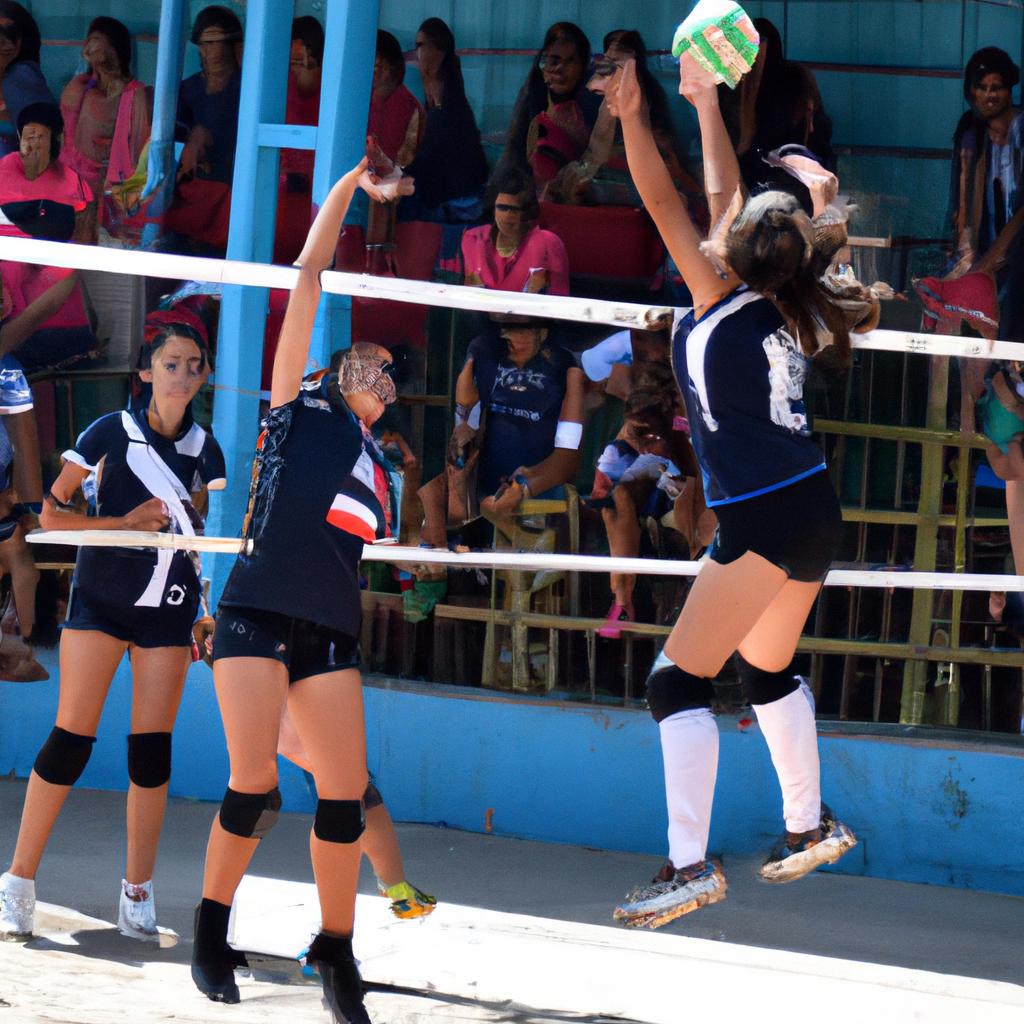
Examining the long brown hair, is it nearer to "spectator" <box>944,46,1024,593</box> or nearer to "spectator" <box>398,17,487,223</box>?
"spectator" <box>944,46,1024,593</box>

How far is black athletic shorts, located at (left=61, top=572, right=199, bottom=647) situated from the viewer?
17.0 ft

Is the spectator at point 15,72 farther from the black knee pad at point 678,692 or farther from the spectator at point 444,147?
the black knee pad at point 678,692

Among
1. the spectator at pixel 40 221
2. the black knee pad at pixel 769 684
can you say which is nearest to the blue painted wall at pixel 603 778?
the spectator at pixel 40 221

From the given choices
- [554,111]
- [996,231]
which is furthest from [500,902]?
[554,111]

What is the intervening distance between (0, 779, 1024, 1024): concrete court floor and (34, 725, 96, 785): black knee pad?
51 cm

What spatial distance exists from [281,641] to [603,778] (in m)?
2.28

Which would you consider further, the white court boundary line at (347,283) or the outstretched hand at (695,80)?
the white court boundary line at (347,283)

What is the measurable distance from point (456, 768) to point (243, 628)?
233 centimetres

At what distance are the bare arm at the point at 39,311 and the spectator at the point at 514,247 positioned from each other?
5.86ft

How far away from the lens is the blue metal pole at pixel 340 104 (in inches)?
238

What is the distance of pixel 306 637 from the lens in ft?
13.9

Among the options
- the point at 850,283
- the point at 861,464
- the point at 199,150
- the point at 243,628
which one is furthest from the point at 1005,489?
the point at 199,150

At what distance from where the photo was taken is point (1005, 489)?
5.89m

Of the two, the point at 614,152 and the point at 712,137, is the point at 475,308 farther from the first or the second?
the point at 614,152
